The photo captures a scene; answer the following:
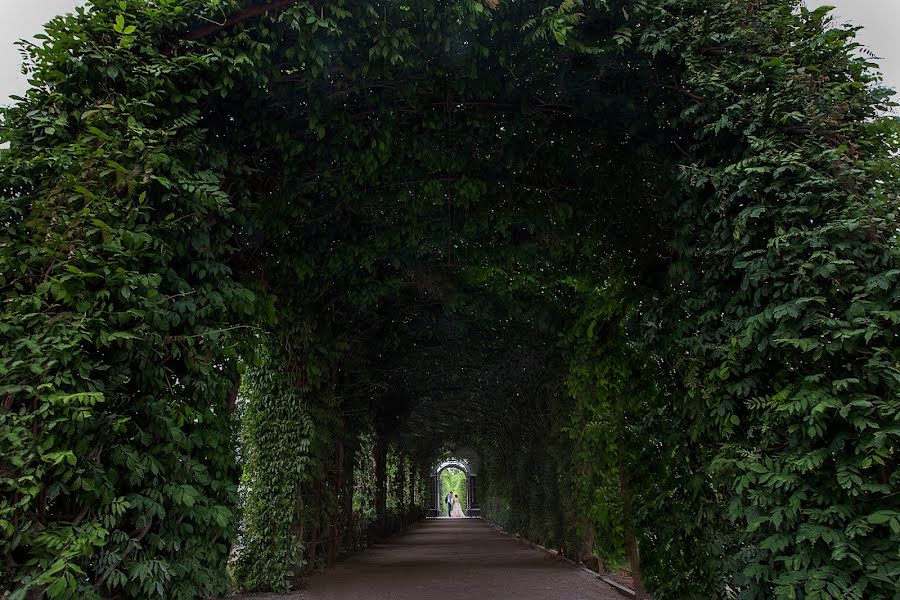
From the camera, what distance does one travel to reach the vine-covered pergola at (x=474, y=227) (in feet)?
10.4

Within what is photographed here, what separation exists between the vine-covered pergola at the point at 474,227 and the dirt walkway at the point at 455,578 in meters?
3.42

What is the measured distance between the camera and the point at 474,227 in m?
6.28

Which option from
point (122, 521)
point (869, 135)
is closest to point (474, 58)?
point (869, 135)

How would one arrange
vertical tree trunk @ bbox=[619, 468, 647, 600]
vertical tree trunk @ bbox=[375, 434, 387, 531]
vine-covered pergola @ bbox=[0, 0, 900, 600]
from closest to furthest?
vine-covered pergola @ bbox=[0, 0, 900, 600], vertical tree trunk @ bbox=[619, 468, 647, 600], vertical tree trunk @ bbox=[375, 434, 387, 531]

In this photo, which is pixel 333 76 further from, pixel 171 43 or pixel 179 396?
pixel 179 396

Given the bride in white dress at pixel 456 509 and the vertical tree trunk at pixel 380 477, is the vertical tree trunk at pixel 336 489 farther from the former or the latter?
the bride in white dress at pixel 456 509

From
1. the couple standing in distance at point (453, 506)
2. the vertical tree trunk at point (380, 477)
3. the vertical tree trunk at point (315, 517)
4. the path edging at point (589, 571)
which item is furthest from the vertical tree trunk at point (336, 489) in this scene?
the couple standing in distance at point (453, 506)

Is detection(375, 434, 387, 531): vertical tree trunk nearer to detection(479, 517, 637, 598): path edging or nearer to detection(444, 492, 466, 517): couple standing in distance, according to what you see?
detection(479, 517, 637, 598): path edging

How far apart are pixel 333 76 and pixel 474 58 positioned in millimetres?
978

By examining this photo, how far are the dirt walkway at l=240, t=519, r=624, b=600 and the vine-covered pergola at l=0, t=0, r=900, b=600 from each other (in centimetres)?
342

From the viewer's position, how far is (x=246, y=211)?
5086 mm

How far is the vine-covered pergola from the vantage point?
3.17m

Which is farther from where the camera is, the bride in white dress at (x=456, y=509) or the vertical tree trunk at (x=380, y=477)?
the bride in white dress at (x=456, y=509)

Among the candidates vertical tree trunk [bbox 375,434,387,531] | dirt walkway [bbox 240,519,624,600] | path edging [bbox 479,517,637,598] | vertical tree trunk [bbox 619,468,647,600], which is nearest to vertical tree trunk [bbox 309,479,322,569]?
dirt walkway [bbox 240,519,624,600]
